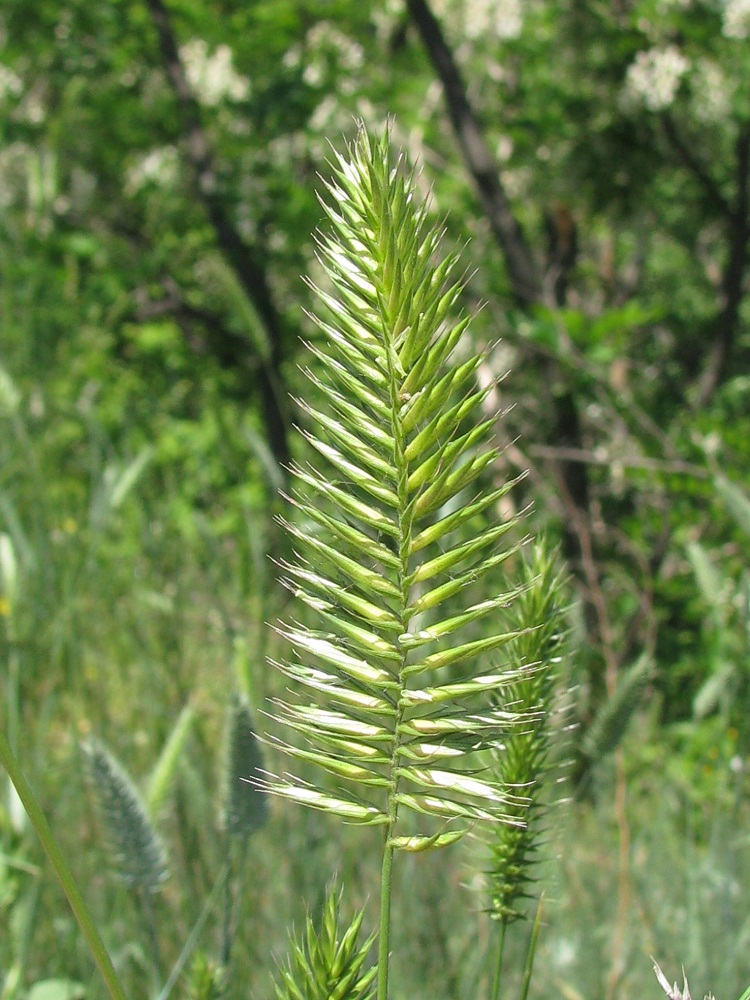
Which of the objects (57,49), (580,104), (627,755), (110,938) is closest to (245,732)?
(110,938)

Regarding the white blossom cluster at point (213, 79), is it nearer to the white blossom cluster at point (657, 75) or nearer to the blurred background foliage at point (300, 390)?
the blurred background foliage at point (300, 390)

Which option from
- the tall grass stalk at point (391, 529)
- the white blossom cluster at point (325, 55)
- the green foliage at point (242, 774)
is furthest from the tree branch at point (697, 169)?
the tall grass stalk at point (391, 529)

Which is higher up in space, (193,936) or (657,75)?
(657,75)

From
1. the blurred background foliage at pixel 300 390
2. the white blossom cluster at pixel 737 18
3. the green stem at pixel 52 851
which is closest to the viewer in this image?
the green stem at pixel 52 851

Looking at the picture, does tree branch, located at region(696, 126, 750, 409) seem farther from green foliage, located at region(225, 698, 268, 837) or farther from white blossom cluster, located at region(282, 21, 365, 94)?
green foliage, located at region(225, 698, 268, 837)

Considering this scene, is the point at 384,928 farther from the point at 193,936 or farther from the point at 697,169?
the point at 697,169

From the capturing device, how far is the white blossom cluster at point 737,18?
10.2ft

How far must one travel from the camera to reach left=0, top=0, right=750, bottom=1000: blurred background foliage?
153 cm

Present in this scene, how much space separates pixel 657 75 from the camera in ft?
10.8

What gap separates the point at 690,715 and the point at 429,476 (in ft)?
10.5

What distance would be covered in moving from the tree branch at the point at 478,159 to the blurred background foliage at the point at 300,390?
0.04 feet

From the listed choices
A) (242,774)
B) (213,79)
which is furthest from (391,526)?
(213,79)

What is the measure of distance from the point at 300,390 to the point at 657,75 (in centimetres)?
141

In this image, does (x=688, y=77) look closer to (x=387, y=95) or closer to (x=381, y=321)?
(x=387, y=95)
